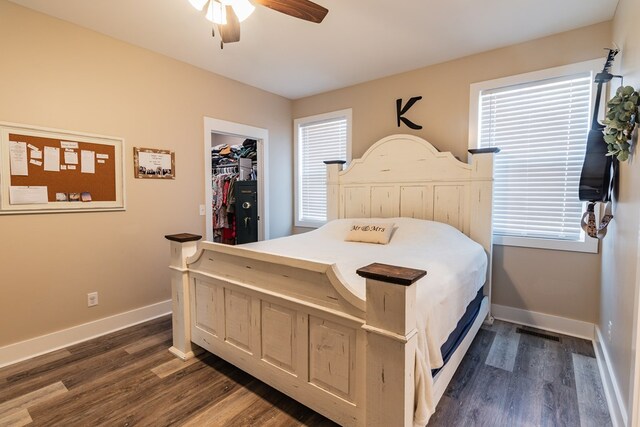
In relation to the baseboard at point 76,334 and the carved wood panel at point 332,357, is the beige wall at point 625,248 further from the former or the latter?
the baseboard at point 76,334

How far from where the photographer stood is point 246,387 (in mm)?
1911

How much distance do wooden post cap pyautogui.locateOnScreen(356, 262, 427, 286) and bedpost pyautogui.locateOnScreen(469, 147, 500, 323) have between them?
1975 mm

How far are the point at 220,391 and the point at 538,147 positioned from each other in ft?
10.4

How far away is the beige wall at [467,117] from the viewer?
2523 mm

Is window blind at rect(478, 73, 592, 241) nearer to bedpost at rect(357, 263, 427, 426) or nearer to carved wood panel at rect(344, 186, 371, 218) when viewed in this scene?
carved wood panel at rect(344, 186, 371, 218)

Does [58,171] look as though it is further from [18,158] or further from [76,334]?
[76,334]

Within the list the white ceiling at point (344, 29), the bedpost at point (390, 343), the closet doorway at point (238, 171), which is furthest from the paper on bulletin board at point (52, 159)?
the bedpost at point (390, 343)

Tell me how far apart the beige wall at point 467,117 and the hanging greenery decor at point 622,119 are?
1.27m

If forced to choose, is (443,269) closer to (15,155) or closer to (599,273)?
(599,273)

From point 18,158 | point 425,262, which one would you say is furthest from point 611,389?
point 18,158

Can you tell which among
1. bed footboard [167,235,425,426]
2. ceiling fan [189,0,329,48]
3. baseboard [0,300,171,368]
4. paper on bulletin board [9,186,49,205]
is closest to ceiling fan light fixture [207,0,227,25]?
ceiling fan [189,0,329,48]

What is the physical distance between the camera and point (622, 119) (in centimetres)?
154

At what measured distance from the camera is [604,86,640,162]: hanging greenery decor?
58.7 inches

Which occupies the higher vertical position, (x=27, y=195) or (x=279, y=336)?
(x=27, y=195)
